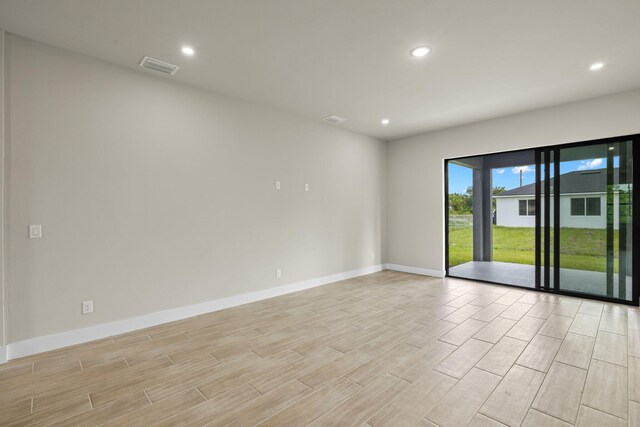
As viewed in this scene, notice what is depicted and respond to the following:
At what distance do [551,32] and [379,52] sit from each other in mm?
1500

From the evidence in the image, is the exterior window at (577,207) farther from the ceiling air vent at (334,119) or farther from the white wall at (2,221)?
the white wall at (2,221)

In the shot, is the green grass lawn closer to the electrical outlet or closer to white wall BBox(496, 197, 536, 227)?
white wall BBox(496, 197, 536, 227)

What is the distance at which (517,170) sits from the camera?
623 centimetres

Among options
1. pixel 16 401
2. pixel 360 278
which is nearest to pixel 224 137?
pixel 16 401

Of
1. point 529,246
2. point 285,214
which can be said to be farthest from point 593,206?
point 285,214

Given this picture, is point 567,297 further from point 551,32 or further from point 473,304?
point 551,32

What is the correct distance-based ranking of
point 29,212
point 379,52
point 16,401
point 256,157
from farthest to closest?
point 256,157, point 379,52, point 29,212, point 16,401

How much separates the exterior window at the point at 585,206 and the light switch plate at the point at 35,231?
6.74 metres

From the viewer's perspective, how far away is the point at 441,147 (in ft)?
18.8

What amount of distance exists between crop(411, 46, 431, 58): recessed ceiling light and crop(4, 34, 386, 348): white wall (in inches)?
92.0

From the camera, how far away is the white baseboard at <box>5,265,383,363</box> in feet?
8.76

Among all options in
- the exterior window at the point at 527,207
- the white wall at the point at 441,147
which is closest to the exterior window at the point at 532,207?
the exterior window at the point at 527,207

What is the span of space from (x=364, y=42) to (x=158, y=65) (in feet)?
7.28

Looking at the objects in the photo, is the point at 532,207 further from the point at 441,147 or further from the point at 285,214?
the point at 285,214
